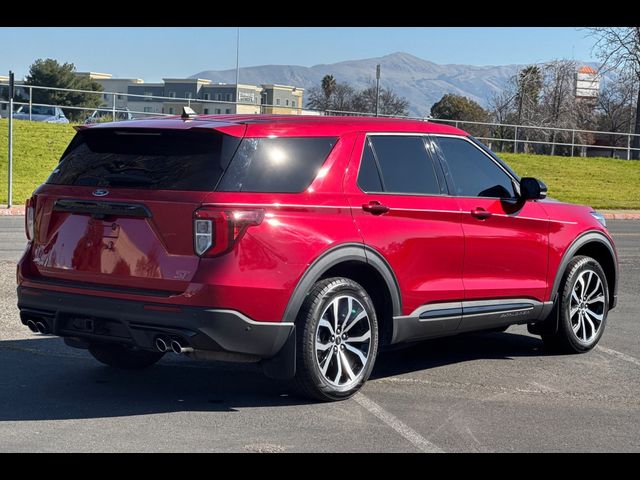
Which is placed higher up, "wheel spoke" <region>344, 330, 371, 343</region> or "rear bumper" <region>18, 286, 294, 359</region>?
"rear bumper" <region>18, 286, 294, 359</region>

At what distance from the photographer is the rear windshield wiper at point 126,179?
6.57 m

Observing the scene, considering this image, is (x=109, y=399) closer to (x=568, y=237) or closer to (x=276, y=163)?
(x=276, y=163)

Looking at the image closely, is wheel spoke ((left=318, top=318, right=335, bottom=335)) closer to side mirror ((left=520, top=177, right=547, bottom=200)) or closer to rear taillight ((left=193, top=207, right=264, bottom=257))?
rear taillight ((left=193, top=207, right=264, bottom=257))

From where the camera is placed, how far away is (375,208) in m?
7.06

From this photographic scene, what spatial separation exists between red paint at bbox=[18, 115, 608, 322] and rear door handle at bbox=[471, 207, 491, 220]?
10 mm

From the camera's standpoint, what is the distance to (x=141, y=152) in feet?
22.0

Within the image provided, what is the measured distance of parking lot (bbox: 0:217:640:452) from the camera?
5895 mm

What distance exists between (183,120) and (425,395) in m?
2.38

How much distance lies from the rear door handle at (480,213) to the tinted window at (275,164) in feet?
4.53

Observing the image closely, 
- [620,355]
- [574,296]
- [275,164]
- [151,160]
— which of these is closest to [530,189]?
[574,296]

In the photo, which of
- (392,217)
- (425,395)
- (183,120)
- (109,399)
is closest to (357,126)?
(392,217)

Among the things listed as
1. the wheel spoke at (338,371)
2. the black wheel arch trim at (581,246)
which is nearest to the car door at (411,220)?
the wheel spoke at (338,371)

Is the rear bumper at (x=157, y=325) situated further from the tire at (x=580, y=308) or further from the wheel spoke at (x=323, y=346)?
the tire at (x=580, y=308)

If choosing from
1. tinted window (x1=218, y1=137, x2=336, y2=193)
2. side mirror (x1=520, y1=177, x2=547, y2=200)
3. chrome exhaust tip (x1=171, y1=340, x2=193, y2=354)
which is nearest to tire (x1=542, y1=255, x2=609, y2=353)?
side mirror (x1=520, y1=177, x2=547, y2=200)
